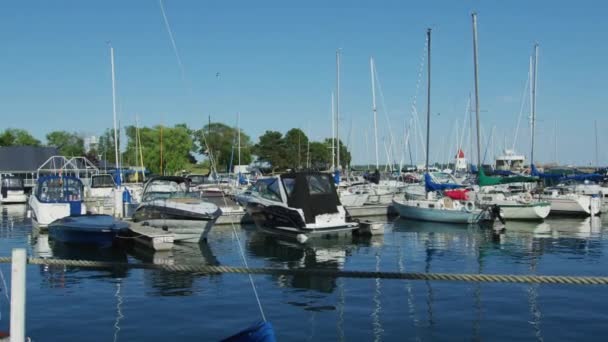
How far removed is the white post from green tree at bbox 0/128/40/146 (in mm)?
112421

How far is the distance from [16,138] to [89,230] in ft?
326

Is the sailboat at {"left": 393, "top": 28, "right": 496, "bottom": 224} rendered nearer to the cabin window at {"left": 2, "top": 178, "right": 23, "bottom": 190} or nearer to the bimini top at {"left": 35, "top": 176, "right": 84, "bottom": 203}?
the bimini top at {"left": 35, "top": 176, "right": 84, "bottom": 203}

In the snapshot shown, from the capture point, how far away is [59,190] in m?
29.3

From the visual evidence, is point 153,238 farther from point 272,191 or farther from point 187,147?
point 187,147

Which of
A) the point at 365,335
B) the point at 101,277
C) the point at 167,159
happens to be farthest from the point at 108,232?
the point at 167,159

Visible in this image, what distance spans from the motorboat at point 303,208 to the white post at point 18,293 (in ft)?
64.6

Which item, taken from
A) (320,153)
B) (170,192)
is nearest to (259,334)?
(170,192)

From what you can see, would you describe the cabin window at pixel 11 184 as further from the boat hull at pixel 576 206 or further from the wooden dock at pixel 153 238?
the boat hull at pixel 576 206

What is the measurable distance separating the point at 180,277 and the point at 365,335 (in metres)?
7.87

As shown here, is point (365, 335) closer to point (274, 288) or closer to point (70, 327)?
point (274, 288)

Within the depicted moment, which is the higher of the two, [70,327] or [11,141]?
[11,141]

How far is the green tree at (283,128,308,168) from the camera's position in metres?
108

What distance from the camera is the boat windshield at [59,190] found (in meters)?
29.0

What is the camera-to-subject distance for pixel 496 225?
104ft
